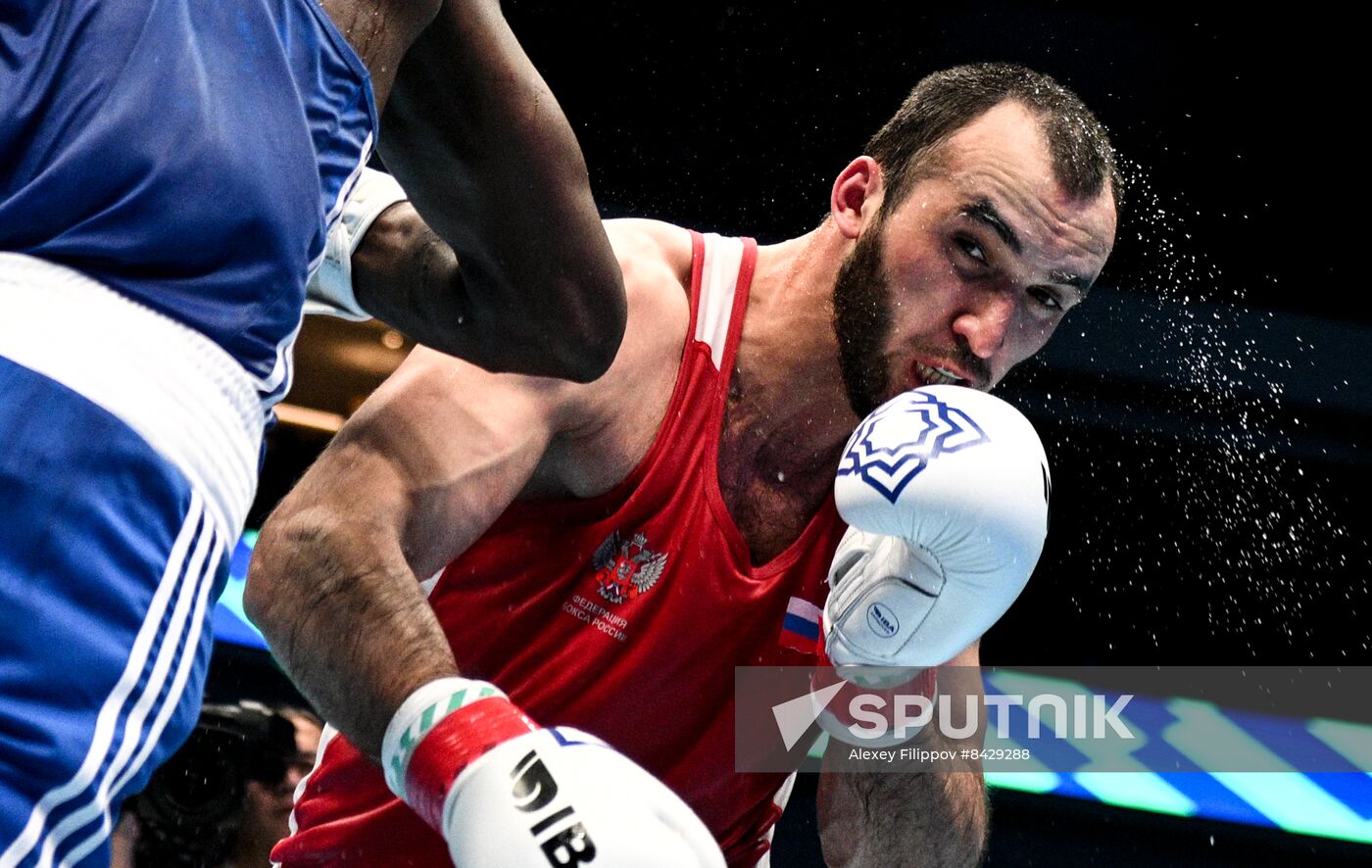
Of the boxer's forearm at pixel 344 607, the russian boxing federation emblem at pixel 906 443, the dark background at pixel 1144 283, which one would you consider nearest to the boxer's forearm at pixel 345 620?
the boxer's forearm at pixel 344 607

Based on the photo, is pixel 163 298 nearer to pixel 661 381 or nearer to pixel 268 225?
pixel 268 225

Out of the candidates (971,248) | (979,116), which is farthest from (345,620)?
(979,116)

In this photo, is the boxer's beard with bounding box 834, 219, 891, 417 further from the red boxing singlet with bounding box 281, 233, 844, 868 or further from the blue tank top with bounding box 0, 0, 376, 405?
the blue tank top with bounding box 0, 0, 376, 405

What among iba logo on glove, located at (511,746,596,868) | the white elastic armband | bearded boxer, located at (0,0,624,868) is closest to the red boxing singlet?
the white elastic armband

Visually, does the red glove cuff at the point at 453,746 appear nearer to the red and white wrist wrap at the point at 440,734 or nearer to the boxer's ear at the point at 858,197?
the red and white wrist wrap at the point at 440,734

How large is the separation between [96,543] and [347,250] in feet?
3.12

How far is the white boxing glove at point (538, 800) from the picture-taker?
1.11 metres

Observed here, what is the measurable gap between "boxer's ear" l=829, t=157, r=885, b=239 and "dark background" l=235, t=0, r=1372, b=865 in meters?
1.62

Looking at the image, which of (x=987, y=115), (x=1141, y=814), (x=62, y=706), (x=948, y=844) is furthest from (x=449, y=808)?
(x=1141, y=814)

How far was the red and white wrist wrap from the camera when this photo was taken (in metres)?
1.25

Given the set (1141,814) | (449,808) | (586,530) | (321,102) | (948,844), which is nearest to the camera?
(321,102)

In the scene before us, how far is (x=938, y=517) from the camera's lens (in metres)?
1.65

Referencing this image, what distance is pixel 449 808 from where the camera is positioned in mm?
1225

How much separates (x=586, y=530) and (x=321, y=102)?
0.97 m
